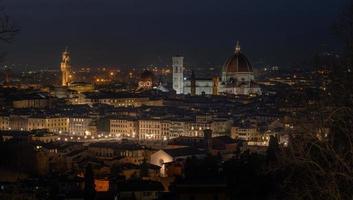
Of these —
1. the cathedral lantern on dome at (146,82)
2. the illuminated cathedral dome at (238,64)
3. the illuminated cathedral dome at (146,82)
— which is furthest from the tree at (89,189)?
the illuminated cathedral dome at (146,82)

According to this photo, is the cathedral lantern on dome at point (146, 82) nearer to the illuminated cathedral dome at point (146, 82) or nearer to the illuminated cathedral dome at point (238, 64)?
the illuminated cathedral dome at point (146, 82)

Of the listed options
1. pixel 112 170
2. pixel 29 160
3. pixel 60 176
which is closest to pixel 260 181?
pixel 60 176

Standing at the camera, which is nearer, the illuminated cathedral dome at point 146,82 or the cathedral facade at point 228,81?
the cathedral facade at point 228,81

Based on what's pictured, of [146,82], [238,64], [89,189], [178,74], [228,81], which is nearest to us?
[89,189]

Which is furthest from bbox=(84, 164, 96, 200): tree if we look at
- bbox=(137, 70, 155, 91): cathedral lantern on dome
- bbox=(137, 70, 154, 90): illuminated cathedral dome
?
bbox=(137, 70, 154, 90): illuminated cathedral dome

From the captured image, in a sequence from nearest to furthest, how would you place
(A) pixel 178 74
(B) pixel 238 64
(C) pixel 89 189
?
(C) pixel 89 189 → (B) pixel 238 64 → (A) pixel 178 74

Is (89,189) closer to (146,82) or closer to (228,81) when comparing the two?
(228,81)

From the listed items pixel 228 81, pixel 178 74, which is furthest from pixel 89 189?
pixel 178 74

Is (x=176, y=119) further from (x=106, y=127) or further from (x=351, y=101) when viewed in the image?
(x=351, y=101)
